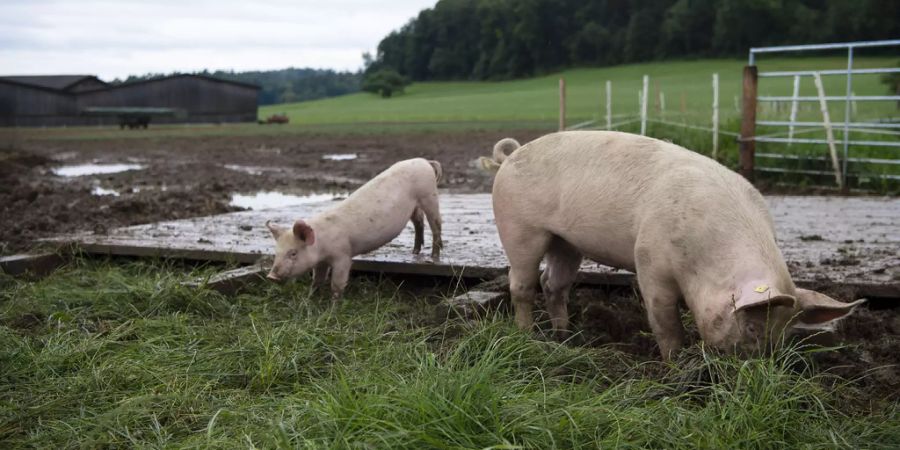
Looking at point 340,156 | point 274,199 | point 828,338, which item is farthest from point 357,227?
point 340,156

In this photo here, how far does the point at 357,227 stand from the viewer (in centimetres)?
601

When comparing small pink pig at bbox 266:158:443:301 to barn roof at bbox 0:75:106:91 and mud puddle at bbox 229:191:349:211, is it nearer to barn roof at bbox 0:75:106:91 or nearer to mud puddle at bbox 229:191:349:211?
mud puddle at bbox 229:191:349:211

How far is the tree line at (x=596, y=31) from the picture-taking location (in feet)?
193

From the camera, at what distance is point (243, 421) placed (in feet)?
10.8

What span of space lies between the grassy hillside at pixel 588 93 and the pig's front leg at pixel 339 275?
25837mm

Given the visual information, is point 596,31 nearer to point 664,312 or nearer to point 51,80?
point 51,80

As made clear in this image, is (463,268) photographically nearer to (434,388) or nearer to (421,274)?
(421,274)

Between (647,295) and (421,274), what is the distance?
2525 mm

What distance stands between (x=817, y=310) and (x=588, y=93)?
180 feet

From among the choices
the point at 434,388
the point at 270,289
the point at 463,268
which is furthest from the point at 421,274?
the point at 434,388

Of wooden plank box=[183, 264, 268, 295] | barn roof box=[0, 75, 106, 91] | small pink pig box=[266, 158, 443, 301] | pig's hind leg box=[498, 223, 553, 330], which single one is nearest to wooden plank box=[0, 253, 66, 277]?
wooden plank box=[183, 264, 268, 295]

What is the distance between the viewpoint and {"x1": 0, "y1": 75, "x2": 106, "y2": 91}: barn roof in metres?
38.1

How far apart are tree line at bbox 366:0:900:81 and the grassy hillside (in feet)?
7.41

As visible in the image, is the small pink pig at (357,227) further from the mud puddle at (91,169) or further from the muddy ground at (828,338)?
the mud puddle at (91,169)
